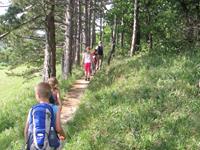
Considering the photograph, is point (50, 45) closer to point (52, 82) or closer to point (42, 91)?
point (52, 82)

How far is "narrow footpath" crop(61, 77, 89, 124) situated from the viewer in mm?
15316

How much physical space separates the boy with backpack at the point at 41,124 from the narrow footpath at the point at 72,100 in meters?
6.96

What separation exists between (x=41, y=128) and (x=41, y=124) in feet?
0.19

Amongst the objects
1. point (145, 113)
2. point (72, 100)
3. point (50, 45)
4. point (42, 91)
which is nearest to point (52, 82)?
point (145, 113)

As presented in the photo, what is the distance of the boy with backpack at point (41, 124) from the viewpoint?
284 inches

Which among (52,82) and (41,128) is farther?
(52,82)

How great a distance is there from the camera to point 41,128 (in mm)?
7230

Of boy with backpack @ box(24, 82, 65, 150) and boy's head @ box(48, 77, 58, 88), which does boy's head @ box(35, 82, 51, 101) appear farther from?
boy's head @ box(48, 77, 58, 88)

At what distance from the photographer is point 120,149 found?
1006 centimetres

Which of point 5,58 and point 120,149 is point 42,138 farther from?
point 5,58

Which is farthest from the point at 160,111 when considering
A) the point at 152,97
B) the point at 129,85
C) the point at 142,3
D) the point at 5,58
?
the point at 5,58

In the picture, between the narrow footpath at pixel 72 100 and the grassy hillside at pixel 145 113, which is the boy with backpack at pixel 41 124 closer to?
the grassy hillside at pixel 145 113

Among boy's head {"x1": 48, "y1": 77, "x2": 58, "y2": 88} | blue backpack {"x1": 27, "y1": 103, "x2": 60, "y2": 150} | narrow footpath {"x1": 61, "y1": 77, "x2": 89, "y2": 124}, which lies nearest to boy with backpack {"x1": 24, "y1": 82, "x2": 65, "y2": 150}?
blue backpack {"x1": 27, "y1": 103, "x2": 60, "y2": 150}

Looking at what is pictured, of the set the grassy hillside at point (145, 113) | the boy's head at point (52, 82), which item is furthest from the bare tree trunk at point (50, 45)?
the boy's head at point (52, 82)
